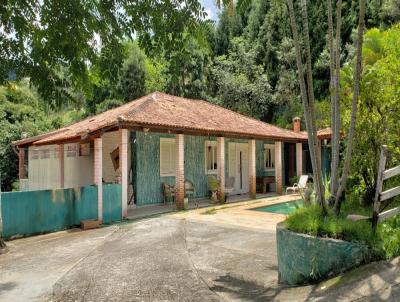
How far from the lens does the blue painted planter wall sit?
34.0 ft

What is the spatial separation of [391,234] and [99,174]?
9097 millimetres

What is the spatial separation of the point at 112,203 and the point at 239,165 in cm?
977

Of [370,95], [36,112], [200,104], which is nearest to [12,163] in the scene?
[36,112]

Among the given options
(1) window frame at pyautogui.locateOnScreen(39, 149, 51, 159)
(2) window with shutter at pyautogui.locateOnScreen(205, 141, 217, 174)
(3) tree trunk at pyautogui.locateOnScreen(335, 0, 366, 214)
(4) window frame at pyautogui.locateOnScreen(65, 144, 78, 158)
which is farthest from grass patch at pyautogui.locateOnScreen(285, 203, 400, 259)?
(1) window frame at pyautogui.locateOnScreen(39, 149, 51, 159)

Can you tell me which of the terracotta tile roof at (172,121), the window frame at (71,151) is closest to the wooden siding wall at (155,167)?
the terracotta tile roof at (172,121)

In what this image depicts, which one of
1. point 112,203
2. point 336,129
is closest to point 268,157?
point 112,203

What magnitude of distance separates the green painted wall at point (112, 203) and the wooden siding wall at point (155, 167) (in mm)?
2818

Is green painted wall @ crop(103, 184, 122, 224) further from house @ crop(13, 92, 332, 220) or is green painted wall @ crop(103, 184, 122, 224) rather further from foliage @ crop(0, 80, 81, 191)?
foliage @ crop(0, 80, 81, 191)

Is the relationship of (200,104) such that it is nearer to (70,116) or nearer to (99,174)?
(99,174)

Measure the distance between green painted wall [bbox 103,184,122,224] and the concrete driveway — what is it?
3.21 feet

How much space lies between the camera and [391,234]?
5.41m

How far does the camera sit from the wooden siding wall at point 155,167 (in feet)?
51.8

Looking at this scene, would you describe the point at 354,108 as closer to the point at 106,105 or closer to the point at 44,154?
the point at 44,154

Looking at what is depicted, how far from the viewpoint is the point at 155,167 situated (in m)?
16.4
